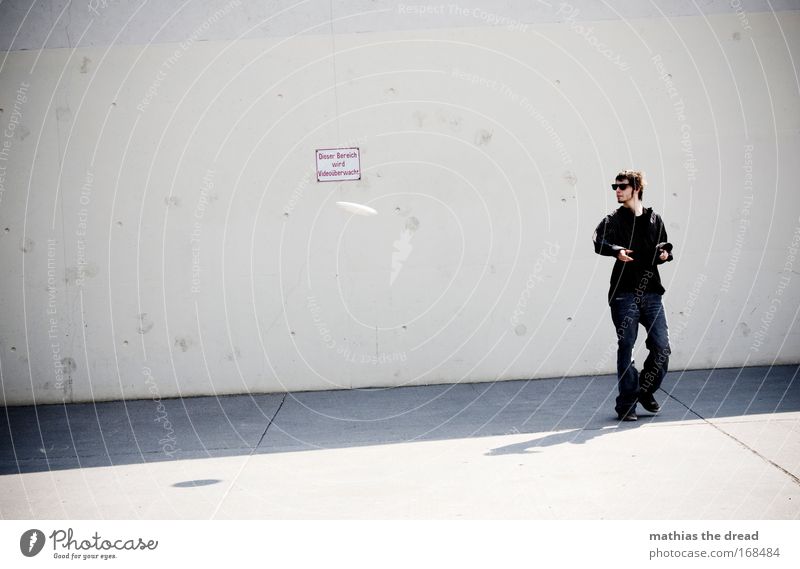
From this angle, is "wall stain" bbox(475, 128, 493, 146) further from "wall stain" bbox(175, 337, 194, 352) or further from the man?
"wall stain" bbox(175, 337, 194, 352)

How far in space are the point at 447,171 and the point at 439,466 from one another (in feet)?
11.1

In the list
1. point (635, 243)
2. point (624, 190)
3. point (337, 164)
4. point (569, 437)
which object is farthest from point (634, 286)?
point (337, 164)

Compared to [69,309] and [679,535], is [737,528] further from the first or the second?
[69,309]

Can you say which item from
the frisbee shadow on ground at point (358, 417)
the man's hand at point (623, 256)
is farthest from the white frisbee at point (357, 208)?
the man's hand at point (623, 256)

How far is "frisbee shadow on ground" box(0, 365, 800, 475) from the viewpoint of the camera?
Result: 6207mm

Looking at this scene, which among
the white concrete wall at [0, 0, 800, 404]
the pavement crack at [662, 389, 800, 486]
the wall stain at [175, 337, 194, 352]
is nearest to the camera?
the pavement crack at [662, 389, 800, 486]

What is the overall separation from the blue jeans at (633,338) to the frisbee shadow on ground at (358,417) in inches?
8.6

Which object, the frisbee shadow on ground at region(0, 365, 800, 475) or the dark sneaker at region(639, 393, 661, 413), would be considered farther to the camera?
the dark sneaker at region(639, 393, 661, 413)

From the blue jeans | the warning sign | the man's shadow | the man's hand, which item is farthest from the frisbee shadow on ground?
the warning sign

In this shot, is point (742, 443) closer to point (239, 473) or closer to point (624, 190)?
point (624, 190)

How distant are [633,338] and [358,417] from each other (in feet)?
7.30

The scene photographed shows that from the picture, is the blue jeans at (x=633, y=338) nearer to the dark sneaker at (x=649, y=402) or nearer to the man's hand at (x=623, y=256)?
the dark sneaker at (x=649, y=402)

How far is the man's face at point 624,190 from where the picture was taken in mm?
6258

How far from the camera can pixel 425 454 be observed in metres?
5.79
